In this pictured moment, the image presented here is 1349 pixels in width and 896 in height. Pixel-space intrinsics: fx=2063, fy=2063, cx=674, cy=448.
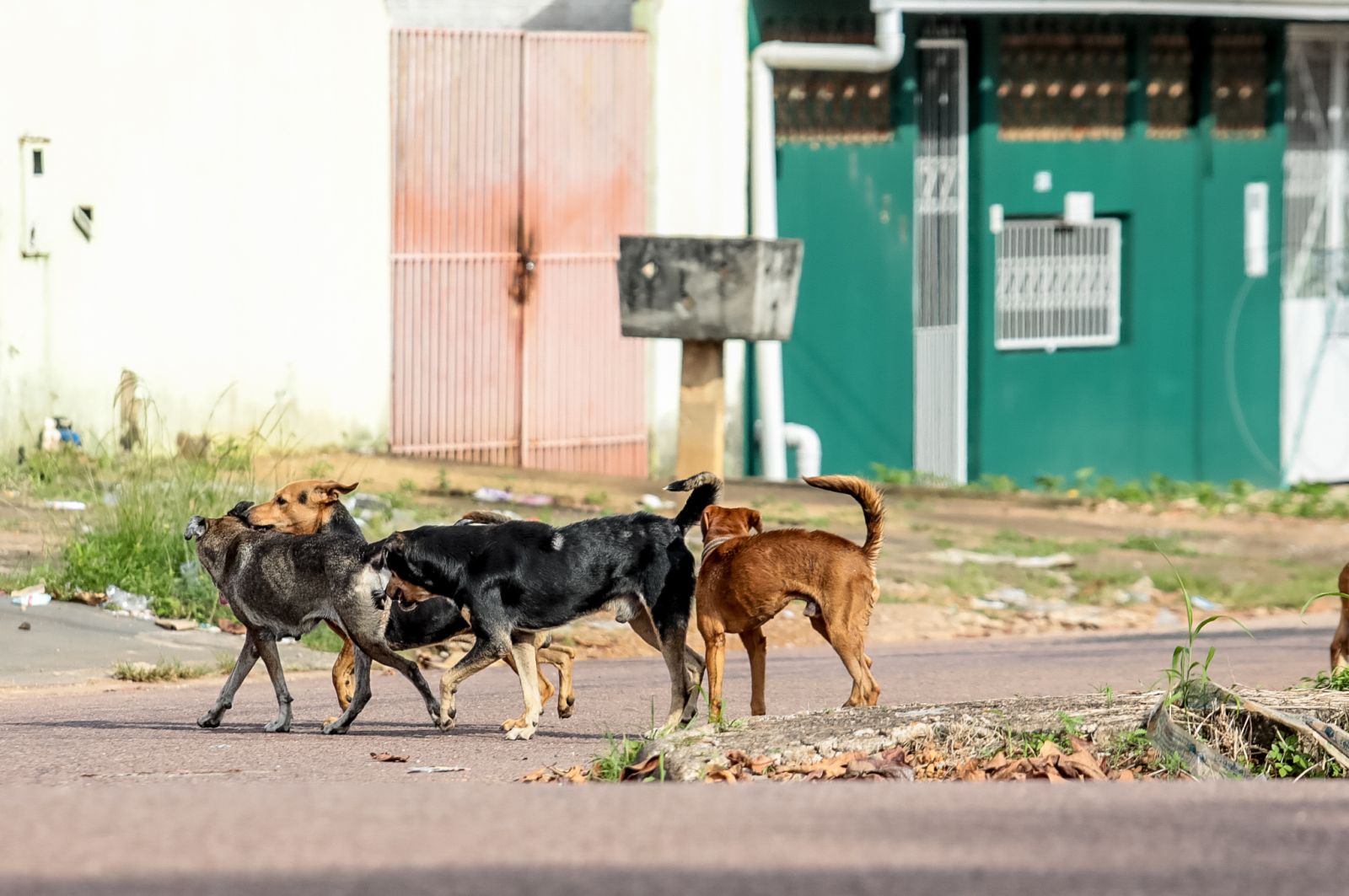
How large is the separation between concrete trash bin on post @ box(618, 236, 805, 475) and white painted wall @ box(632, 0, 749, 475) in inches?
97.8

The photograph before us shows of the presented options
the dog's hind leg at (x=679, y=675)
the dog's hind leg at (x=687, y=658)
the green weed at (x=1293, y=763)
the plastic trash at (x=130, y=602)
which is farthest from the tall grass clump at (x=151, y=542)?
the green weed at (x=1293, y=763)

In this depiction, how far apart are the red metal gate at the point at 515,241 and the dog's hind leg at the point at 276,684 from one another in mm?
9730

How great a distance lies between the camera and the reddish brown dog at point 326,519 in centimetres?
861

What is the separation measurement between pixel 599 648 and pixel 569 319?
25.0ft

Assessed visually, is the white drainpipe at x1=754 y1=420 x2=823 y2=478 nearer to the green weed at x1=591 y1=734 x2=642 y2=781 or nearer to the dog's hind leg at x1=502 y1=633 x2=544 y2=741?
the dog's hind leg at x1=502 y1=633 x2=544 y2=741

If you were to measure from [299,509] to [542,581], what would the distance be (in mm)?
1249

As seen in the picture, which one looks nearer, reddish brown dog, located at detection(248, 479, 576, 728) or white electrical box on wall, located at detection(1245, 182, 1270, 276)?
reddish brown dog, located at detection(248, 479, 576, 728)

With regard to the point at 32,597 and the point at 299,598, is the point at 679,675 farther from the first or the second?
the point at 32,597

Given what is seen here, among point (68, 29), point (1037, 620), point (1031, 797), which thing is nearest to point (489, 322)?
point (68, 29)

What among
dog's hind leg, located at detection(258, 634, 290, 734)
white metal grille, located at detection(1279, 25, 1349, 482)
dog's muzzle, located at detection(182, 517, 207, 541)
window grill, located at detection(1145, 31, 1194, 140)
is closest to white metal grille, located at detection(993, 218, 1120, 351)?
window grill, located at detection(1145, 31, 1194, 140)

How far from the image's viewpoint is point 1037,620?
1329 centimetres

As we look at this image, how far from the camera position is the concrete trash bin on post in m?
16.6

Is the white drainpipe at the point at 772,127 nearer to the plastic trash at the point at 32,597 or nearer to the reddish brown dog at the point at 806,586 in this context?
the plastic trash at the point at 32,597

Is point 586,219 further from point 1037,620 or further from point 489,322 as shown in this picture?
point 1037,620
